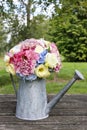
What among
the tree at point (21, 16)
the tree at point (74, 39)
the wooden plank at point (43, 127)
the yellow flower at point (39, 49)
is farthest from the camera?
the tree at point (74, 39)

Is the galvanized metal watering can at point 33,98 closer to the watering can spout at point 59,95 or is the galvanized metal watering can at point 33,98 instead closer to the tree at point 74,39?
the watering can spout at point 59,95

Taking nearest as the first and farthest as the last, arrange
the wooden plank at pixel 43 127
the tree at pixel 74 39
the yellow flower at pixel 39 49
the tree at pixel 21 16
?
1. the wooden plank at pixel 43 127
2. the yellow flower at pixel 39 49
3. the tree at pixel 21 16
4. the tree at pixel 74 39

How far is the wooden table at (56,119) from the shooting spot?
150 cm

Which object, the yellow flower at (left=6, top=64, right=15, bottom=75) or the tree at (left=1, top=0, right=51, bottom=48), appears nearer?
the yellow flower at (left=6, top=64, right=15, bottom=75)

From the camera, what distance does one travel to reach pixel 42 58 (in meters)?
1.59

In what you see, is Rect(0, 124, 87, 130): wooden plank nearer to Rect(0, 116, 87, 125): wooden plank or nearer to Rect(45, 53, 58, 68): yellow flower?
Rect(0, 116, 87, 125): wooden plank

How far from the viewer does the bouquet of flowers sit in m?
1.56

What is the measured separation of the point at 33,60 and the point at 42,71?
73 mm

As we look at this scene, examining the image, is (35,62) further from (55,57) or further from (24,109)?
(24,109)

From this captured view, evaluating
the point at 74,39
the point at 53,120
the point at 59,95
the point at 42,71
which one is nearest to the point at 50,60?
the point at 42,71

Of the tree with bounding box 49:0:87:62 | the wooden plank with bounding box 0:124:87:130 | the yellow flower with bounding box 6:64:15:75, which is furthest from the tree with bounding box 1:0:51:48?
the tree with bounding box 49:0:87:62

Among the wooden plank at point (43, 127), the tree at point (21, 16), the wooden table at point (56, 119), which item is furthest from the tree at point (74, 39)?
the wooden plank at point (43, 127)

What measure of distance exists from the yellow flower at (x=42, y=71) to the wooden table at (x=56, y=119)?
8.8 inches

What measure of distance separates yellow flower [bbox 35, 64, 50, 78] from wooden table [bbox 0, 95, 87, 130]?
223 mm
